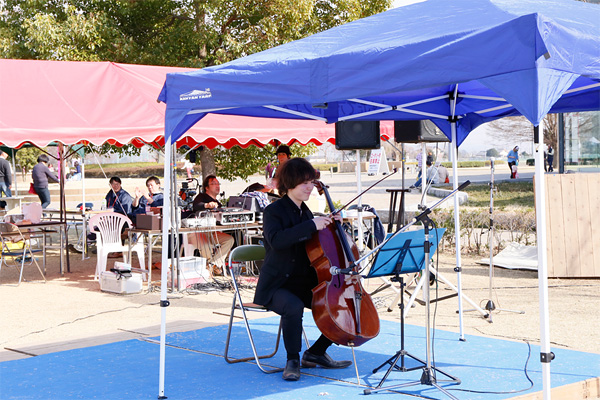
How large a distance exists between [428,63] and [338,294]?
1.56 meters

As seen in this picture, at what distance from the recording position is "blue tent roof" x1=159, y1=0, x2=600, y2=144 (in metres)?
3.83

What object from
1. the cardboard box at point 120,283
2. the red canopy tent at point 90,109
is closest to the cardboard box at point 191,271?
the cardboard box at point 120,283

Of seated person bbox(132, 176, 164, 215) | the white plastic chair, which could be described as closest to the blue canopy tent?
the white plastic chair

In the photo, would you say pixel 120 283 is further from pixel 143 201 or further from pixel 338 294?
pixel 338 294

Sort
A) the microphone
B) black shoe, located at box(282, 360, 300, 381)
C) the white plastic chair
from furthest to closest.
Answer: the white plastic chair < black shoe, located at box(282, 360, 300, 381) < the microphone

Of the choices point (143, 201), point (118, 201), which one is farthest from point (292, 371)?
point (118, 201)

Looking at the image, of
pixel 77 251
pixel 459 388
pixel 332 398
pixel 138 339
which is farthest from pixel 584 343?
pixel 77 251

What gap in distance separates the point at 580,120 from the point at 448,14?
27.2 ft

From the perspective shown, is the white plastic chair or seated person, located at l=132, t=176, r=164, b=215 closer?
the white plastic chair

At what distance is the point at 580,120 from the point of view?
12328 millimetres

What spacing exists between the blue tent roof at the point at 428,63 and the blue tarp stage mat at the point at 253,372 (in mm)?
1692

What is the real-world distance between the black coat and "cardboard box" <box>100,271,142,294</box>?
4.47m

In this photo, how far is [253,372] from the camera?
5.39 metres

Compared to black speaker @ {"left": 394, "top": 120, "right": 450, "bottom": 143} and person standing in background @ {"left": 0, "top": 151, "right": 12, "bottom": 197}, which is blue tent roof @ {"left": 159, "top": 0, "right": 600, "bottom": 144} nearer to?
black speaker @ {"left": 394, "top": 120, "right": 450, "bottom": 143}
